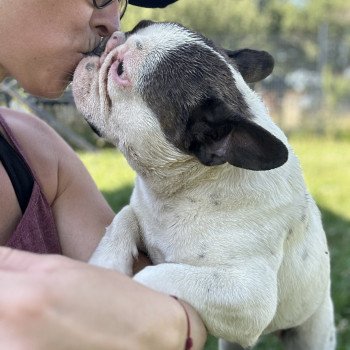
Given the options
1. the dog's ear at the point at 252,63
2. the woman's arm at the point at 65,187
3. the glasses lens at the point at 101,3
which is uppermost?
the glasses lens at the point at 101,3

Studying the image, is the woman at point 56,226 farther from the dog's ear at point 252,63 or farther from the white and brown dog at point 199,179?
the dog's ear at point 252,63

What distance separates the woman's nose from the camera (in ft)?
6.90

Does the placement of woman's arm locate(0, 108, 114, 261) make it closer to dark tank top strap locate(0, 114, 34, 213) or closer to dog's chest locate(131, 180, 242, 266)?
dark tank top strap locate(0, 114, 34, 213)

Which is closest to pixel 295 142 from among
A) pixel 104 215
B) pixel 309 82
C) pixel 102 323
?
pixel 309 82

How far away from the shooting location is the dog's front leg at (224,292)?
1.80 meters

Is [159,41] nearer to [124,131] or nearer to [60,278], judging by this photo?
[124,131]

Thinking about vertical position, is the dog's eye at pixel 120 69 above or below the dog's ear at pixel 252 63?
above

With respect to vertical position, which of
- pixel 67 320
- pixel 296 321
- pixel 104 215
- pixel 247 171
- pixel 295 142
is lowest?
pixel 295 142

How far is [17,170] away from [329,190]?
18.1 feet

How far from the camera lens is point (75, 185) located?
2.41 meters

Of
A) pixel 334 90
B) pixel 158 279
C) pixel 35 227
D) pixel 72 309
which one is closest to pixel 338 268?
pixel 35 227

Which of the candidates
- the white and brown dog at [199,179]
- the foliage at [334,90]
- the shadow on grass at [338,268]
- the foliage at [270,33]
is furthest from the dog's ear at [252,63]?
the foliage at [334,90]

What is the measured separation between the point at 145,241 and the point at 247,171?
1.27 feet

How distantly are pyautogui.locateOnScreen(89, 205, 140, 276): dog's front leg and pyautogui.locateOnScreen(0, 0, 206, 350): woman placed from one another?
0.14m
